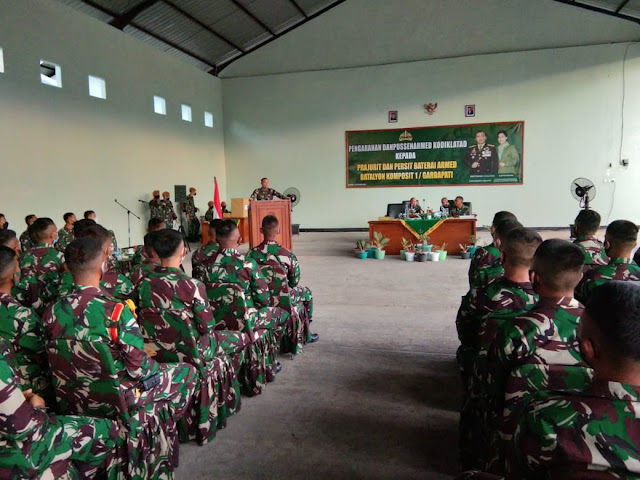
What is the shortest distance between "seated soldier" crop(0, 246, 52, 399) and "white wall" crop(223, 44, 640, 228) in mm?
11250

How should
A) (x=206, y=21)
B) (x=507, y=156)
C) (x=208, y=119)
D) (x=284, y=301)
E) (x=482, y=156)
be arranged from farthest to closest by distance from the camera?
1. (x=208, y=119)
2. (x=482, y=156)
3. (x=507, y=156)
4. (x=206, y=21)
5. (x=284, y=301)

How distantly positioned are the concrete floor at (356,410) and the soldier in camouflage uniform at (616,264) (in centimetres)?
97

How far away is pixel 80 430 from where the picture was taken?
151 centimetres

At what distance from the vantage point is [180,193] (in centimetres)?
1145

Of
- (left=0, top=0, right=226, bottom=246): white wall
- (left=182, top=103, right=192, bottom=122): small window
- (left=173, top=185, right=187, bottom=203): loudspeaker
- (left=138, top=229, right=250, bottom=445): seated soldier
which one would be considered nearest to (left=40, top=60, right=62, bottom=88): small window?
(left=0, top=0, right=226, bottom=246): white wall

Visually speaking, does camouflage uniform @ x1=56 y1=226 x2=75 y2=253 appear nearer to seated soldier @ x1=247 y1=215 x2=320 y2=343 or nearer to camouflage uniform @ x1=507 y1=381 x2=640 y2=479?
seated soldier @ x1=247 y1=215 x2=320 y2=343

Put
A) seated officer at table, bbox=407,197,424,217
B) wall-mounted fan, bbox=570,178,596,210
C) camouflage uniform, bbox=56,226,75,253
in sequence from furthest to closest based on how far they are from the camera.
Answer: wall-mounted fan, bbox=570,178,596,210 → seated officer at table, bbox=407,197,424,217 → camouflage uniform, bbox=56,226,75,253

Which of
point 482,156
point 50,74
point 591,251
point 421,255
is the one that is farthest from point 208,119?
point 591,251

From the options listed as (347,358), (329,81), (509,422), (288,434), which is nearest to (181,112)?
(329,81)

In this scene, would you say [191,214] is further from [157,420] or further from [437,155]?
[157,420]

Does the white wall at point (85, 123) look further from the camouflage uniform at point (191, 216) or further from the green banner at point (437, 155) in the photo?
the green banner at point (437, 155)

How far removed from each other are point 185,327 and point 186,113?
11.0 metres

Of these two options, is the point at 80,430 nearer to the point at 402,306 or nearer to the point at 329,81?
the point at 402,306

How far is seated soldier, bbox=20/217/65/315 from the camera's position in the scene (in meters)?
2.90
